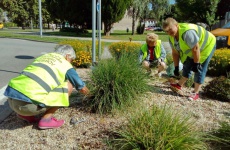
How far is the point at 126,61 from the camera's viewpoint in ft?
12.6

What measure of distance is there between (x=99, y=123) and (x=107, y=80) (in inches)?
25.7

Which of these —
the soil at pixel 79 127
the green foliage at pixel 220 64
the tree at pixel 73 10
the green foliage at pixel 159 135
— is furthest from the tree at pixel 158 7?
the green foliage at pixel 159 135

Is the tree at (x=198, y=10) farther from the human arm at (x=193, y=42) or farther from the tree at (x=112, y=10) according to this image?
the human arm at (x=193, y=42)

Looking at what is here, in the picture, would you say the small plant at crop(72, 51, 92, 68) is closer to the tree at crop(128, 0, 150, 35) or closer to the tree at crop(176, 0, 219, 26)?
the tree at crop(128, 0, 150, 35)

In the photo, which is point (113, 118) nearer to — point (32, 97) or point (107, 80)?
point (107, 80)

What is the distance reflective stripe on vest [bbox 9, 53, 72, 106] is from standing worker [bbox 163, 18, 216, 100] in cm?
191

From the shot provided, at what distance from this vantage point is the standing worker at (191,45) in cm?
385

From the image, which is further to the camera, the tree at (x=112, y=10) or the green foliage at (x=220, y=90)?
the tree at (x=112, y=10)

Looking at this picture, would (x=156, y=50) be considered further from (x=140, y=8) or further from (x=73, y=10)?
(x=140, y=8)

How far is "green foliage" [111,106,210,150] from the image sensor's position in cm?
233

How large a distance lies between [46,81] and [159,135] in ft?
4.65

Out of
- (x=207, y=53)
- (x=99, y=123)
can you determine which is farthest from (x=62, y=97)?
(x=207, y=53)

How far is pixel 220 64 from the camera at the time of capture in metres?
6.27

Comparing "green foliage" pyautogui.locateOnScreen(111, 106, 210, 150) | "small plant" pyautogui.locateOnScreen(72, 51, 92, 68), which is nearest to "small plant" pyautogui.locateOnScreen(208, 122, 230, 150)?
"green foliage" pyautogui.locateOnScreen(111, 106, 210, 150)
